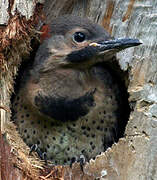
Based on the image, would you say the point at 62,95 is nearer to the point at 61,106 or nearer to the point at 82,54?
the point at 61,106

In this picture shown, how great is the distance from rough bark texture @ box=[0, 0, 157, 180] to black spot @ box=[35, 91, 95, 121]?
0.35 meters

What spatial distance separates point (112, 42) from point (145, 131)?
834mm

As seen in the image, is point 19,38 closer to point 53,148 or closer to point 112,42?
point 112,42

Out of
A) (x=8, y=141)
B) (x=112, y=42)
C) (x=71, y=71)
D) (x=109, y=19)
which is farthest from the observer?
(x=109, y=19)

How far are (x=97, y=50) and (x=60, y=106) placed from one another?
2.05 ft

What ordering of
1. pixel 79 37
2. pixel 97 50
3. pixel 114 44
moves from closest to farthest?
1. pixel 114 44
2. pixel 97 50
3. pixel 79 37

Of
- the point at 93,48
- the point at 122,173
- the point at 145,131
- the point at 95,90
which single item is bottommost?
the point at 122,173

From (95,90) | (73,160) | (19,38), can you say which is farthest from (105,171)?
(19,38)

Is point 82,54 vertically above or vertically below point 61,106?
above

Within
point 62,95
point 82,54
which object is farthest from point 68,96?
point 82,54

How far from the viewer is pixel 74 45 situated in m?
3.88

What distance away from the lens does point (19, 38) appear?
11.6 feet

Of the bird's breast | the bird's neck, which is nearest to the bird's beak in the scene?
the bird's neck

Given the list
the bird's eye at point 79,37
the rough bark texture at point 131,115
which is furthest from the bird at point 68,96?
the rough bark texture at point 131,115
